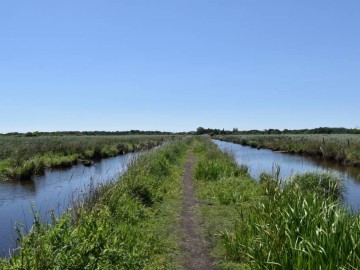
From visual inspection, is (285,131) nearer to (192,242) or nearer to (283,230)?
(192,242)

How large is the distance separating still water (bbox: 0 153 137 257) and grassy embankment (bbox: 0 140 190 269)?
0.93 meters

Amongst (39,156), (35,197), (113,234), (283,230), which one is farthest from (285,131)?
(283,230)

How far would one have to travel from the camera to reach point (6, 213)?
12562mm

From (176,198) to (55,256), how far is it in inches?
351

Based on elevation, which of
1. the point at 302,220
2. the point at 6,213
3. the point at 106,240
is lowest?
the point at 6,213

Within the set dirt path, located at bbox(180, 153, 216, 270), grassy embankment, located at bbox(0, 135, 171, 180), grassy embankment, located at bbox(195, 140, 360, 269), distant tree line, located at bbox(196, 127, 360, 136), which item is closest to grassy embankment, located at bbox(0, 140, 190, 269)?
dirt path, located at bbox(180, 153, 216, 270)

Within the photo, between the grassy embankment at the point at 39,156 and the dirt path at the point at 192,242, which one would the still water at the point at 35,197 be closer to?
the grassy embankment at the point at 39,156

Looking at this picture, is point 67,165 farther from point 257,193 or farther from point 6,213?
point 257,193

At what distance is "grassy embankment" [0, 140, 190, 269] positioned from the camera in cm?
491

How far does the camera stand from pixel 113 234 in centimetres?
702

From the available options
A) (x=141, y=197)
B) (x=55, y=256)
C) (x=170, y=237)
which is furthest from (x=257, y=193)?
(x=55, y=256)

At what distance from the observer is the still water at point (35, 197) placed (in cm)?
995

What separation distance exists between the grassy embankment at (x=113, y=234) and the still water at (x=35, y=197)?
934 millimetres

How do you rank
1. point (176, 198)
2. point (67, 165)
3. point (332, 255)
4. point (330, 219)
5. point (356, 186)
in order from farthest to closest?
point (67, 165) < point (356, 186) < point (176, 198) < point (330, 219) < point (332, 255)
